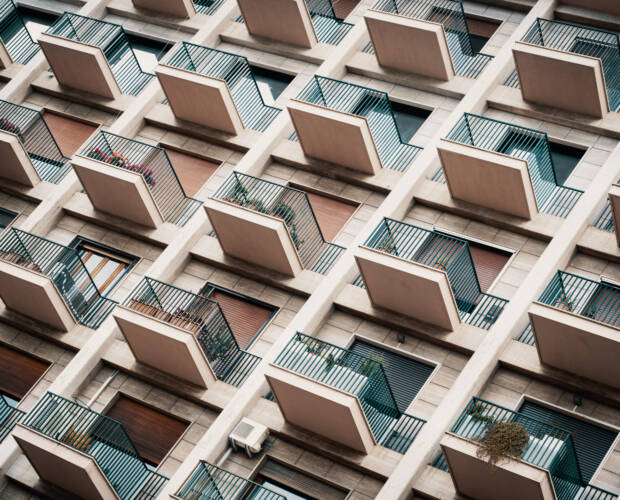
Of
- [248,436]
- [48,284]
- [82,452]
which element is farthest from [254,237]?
[82,452]

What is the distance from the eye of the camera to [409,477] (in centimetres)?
2486

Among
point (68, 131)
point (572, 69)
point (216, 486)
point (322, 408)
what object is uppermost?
point (572, 69)

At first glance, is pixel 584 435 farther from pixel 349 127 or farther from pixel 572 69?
pixel 349 127

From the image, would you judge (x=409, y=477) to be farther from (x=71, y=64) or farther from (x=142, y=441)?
(x=71, y=64)

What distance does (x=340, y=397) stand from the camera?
989 inches

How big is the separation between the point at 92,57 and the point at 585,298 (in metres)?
14.5

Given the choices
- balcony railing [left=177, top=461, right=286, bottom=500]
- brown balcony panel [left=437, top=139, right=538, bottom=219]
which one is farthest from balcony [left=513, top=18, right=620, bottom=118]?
balcony railing [left=177, top=461, right=286, bottom=500]

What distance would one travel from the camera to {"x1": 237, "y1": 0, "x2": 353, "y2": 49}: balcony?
3281cm

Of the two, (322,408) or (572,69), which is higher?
(572,69)

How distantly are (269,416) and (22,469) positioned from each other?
18.8 ft

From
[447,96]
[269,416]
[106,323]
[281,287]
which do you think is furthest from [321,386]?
[447,96]

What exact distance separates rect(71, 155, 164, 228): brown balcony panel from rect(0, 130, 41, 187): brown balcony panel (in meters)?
1.89

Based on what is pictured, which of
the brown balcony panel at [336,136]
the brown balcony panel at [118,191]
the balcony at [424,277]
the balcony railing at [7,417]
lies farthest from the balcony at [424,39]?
the balcony railing at [7,417]

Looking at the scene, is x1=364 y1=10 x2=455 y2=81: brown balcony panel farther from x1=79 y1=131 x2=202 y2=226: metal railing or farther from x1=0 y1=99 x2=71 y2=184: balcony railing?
x1=0 y1=99 x2=71 y2=184: balcony railing
